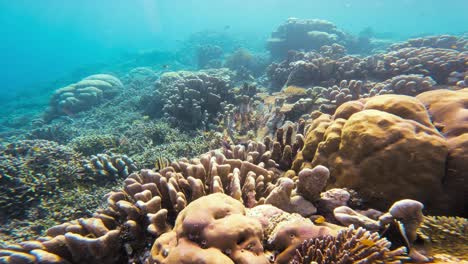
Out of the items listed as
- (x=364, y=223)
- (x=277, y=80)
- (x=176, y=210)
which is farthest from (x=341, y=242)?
→ (x=277, y=80)

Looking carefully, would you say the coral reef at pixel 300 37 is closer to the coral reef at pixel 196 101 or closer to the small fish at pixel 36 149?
the coral reef at pixel 196 101

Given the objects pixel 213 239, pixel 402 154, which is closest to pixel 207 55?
pixel 402 154

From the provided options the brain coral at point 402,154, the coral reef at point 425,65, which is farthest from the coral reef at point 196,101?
the coral reef at point 425,65

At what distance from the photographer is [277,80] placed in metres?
12.6

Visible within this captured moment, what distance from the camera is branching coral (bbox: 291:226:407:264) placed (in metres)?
1.74

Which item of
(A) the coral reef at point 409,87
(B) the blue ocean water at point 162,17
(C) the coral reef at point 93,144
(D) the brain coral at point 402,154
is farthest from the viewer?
(B) the blue ocean water at point 162,17

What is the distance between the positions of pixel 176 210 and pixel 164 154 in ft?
12.0

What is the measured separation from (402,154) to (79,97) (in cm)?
1734

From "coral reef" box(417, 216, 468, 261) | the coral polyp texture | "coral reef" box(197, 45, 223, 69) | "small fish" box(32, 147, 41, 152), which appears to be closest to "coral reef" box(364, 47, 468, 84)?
"coral reef" box(417, 216, 468, 261)

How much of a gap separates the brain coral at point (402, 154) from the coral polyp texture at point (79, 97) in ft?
52.7

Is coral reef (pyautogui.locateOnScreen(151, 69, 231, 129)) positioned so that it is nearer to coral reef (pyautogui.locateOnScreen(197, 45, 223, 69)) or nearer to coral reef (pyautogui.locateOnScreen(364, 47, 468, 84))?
coral reef (pyautogui.locateOnScreen(364, 47, 468, 84))

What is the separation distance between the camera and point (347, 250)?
1.79 m

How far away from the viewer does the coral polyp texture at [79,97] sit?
47.7 ft

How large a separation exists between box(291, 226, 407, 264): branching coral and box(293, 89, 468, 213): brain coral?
994 mm
